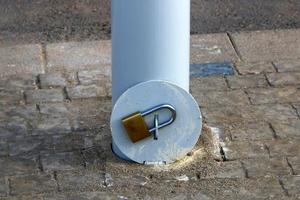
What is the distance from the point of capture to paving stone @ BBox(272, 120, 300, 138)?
16.9 feet

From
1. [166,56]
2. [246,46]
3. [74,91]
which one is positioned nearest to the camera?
[166,56]

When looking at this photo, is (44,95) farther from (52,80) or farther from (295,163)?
(295,163)

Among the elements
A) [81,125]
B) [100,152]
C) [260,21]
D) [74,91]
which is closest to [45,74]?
[74,91]

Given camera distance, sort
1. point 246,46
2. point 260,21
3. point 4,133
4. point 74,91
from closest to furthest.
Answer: point 4,133
point 74,91
point 246,46
point 260,21

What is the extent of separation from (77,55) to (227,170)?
1974 mm

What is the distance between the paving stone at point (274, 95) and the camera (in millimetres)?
5590

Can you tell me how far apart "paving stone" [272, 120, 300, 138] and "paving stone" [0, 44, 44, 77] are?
1.76 m

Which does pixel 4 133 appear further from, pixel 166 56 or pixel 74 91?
pixel 166 56

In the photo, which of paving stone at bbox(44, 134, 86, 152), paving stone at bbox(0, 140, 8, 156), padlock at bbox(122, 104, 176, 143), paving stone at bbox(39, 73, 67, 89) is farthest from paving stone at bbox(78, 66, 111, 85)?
padlock at bbox(122, 104, 176, 143)

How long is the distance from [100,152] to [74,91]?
2.98 feet

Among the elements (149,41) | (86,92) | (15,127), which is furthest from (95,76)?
(149,41)

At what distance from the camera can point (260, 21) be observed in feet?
23.0

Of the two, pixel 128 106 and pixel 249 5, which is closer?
pixel 128 106

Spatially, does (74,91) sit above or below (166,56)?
below
